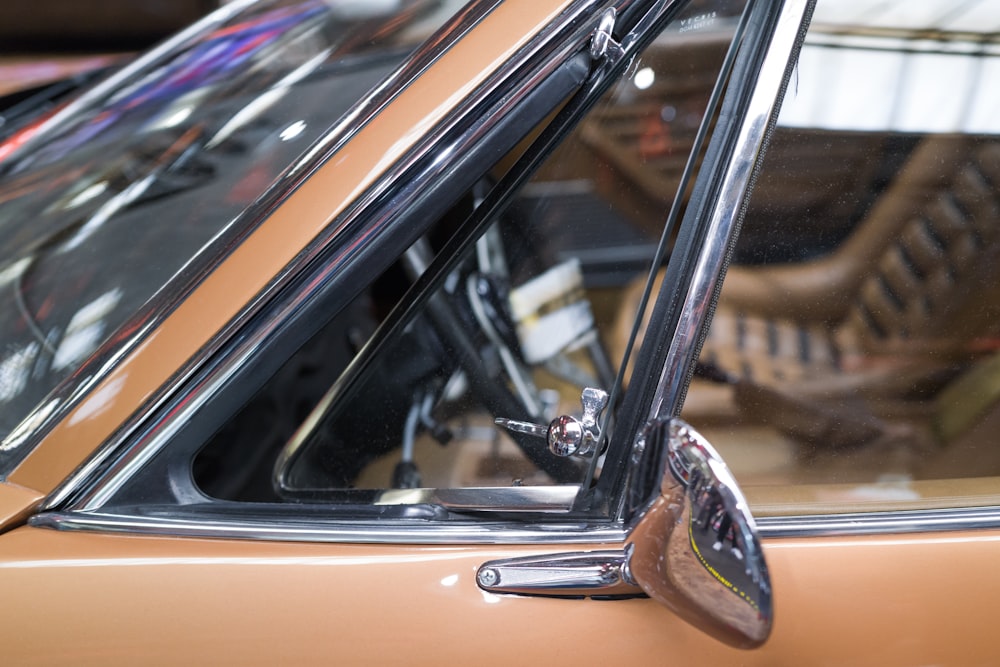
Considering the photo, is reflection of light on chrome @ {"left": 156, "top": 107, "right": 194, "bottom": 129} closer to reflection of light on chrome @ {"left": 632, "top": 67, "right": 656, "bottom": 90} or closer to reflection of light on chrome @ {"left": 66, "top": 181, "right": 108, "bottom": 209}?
reflection of light on chrome @ {"left": 66, "top": 181, "right": 108, "bottom": 209}

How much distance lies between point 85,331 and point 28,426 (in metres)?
0.13

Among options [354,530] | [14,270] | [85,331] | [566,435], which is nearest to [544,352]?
[566,435]

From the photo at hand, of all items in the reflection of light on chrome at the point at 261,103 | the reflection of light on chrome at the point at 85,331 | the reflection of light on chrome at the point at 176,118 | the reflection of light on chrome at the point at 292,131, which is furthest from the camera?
the reflection of light on chrome at the point at 176,118

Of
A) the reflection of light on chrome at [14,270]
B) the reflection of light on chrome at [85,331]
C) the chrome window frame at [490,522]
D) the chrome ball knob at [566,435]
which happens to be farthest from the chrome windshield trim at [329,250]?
the reflection of light on chrome at [14,270]

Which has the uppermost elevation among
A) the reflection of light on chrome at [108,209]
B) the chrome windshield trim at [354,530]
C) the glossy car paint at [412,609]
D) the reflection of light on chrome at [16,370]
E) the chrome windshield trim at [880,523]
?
the reflection of light on chrome at [108,209]

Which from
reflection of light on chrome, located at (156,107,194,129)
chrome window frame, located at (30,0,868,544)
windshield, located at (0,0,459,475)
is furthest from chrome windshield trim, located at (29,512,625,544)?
reflection of light on chrome, located at (156,107,194,129)

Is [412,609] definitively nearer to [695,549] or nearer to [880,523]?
[695,549]

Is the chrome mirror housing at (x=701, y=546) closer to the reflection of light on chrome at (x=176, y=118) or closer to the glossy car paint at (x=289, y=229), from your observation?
the glossy car paint at (x=289, y=229)

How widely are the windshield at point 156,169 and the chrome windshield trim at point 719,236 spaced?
383mm

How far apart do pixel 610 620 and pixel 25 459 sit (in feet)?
1.96

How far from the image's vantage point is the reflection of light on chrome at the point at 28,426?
0.88 metres

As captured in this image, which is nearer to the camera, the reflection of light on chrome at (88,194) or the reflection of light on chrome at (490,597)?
the reflection of light on chrome at (490,597)

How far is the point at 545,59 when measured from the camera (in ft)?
2.79

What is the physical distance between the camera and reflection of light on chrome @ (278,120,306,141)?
3.46 ft
